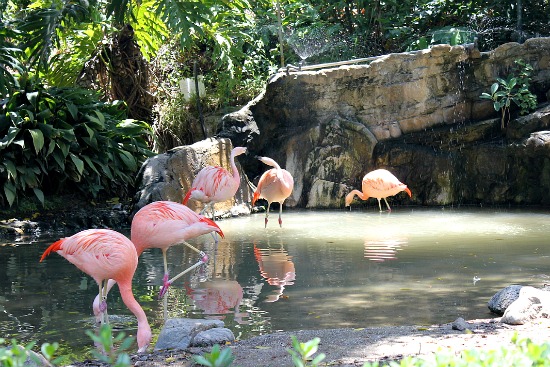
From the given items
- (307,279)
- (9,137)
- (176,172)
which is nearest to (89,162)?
(9,137)

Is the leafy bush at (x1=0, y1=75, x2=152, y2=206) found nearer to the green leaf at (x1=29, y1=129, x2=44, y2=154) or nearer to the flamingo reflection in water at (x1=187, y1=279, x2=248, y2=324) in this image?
the green leaf at (x1=29, y1=129, x2=44, y2=154)

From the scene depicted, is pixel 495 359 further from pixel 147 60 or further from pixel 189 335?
pixel 147 60

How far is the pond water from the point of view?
443 centimetres

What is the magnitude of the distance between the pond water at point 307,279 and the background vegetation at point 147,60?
1767mm

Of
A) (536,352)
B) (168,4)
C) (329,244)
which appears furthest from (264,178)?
(536,352)

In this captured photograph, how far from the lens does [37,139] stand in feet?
29.3

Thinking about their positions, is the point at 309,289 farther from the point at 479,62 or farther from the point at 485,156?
the point at 479,62

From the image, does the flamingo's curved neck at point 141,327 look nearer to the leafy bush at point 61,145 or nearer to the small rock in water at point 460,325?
the small rock in water at point 460,325

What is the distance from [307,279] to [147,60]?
7415mm

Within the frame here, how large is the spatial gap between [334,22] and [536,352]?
1265 cm

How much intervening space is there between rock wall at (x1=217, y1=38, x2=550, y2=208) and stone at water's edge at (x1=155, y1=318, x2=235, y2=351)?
6702 millimetres

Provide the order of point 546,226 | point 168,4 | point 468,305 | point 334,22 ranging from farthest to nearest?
point 334,22
point 546,226
point 168,4
point 468,305

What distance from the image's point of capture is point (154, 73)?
13.1 metres

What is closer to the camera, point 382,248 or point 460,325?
point 460,325
